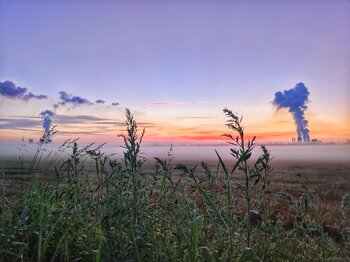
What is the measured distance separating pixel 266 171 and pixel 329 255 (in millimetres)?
1069

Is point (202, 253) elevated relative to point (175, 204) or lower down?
lower down

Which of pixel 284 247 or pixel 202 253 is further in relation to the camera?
pixel 284 247

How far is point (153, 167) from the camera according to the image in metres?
3.88

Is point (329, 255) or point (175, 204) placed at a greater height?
point (175, 204)

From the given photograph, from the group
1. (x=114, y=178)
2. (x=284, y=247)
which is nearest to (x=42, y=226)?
(x=114, y=178)

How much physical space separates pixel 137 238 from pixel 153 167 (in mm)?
1195

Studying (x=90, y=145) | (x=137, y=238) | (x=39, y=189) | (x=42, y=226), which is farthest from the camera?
(x=39, y=189)

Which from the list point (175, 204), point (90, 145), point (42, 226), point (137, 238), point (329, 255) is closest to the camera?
point (137, 238)

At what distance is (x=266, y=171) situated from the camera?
9.50 feet

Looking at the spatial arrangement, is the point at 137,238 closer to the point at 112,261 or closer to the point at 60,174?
the point at 112,261

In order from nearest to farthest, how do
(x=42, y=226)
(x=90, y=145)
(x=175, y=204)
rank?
(x=42, y=226), (x=175, y=204), (x=90, y=145)

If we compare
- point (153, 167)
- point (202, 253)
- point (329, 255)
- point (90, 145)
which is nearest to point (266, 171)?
point (202, 253)

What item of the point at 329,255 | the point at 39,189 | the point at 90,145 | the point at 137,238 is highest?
the point at 90,145

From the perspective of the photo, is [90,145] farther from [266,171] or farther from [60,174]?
[266,171]
